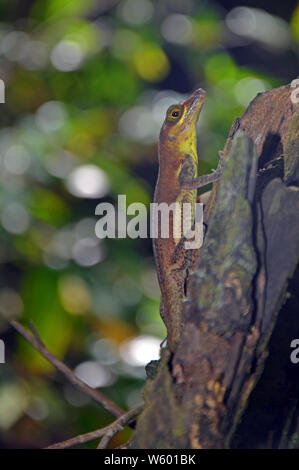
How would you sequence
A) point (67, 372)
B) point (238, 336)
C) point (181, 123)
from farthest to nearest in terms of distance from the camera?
point (181, 123), point (67, 372), point (238, 336)

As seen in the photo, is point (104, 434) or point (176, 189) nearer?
point (104, 434)

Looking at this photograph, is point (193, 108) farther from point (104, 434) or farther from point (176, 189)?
point (104, 434)

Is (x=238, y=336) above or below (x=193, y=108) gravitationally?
below

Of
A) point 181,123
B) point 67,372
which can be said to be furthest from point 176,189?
point 67,372

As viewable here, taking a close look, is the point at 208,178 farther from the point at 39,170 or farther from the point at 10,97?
the point at 10,97

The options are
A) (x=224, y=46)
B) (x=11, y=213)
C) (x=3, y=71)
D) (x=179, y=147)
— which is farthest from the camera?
(x=224, y=46)

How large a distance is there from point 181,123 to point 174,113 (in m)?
0.02

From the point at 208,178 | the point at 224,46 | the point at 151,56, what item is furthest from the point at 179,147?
the point at 224,46

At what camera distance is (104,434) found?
63 cm

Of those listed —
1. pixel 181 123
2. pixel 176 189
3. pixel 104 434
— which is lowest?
pixel 104 434

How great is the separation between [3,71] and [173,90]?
0.46 metres

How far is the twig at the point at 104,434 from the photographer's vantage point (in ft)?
1.98
